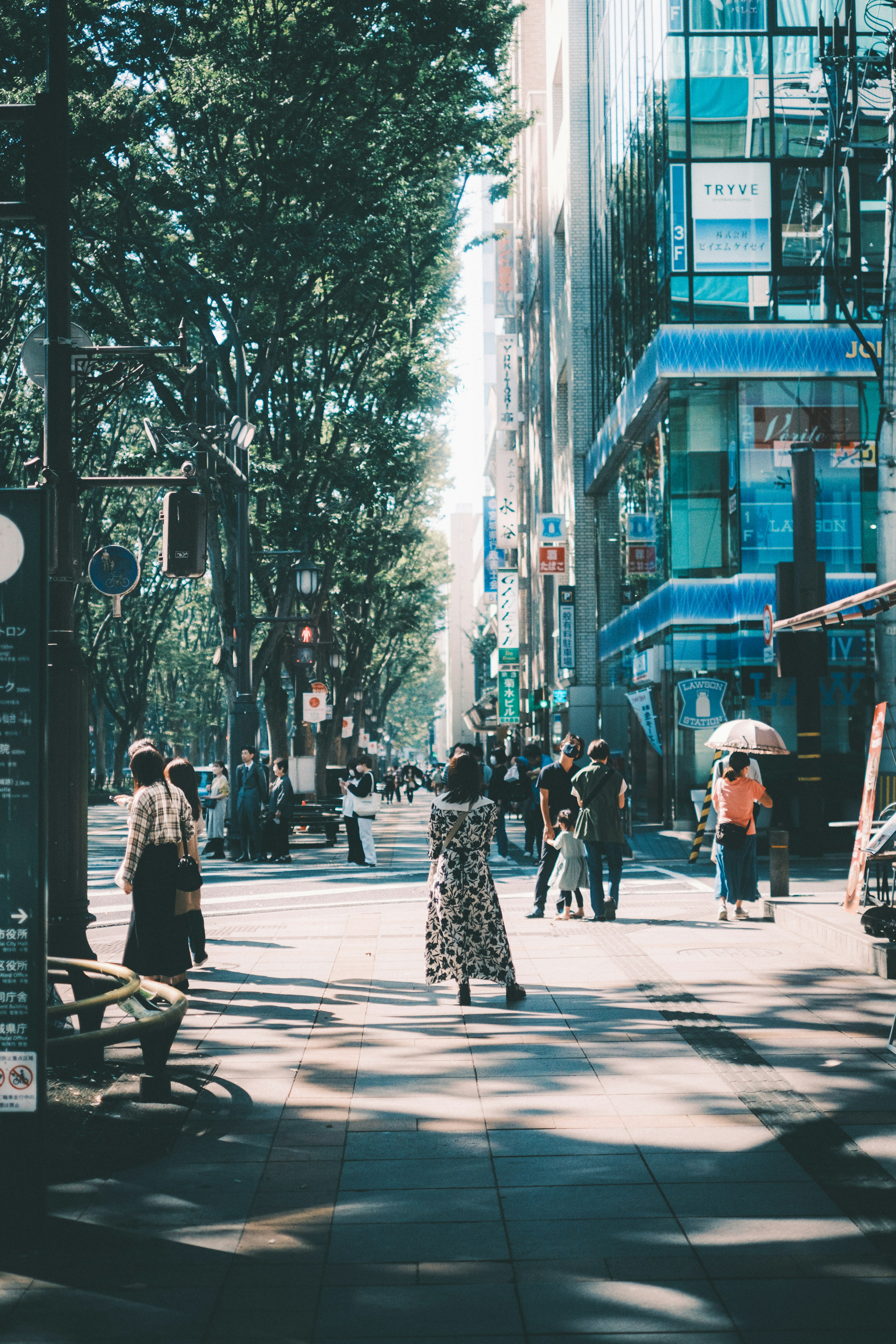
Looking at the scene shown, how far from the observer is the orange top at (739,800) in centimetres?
1310

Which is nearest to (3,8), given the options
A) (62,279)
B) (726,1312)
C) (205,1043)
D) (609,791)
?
(62,279)

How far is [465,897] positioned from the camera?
874cm

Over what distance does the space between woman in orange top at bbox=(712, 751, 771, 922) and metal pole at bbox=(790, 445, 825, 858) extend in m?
2.14

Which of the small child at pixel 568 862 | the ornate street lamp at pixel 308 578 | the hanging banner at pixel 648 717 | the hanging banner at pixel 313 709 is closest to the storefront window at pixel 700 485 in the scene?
the hanging banner at pixel 648 717

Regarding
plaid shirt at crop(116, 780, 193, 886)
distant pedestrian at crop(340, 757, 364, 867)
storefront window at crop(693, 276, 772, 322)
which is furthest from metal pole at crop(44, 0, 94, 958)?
storefront window at crop(693, 276, 772, 322)

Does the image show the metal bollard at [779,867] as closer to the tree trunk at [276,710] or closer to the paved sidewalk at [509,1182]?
the paved sidewalk at [509,1182]

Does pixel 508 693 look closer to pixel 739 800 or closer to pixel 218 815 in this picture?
pixel 218 815

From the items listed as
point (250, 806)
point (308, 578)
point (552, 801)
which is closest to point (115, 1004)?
point (552, 801)

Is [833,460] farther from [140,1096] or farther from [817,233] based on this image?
[140,1096]

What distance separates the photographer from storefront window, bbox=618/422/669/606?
26578 millimetres

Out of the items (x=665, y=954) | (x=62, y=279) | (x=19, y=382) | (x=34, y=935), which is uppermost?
(x=19, y=382)

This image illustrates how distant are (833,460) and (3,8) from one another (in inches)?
594

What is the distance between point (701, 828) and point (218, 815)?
322 inches

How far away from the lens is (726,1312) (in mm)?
3939
